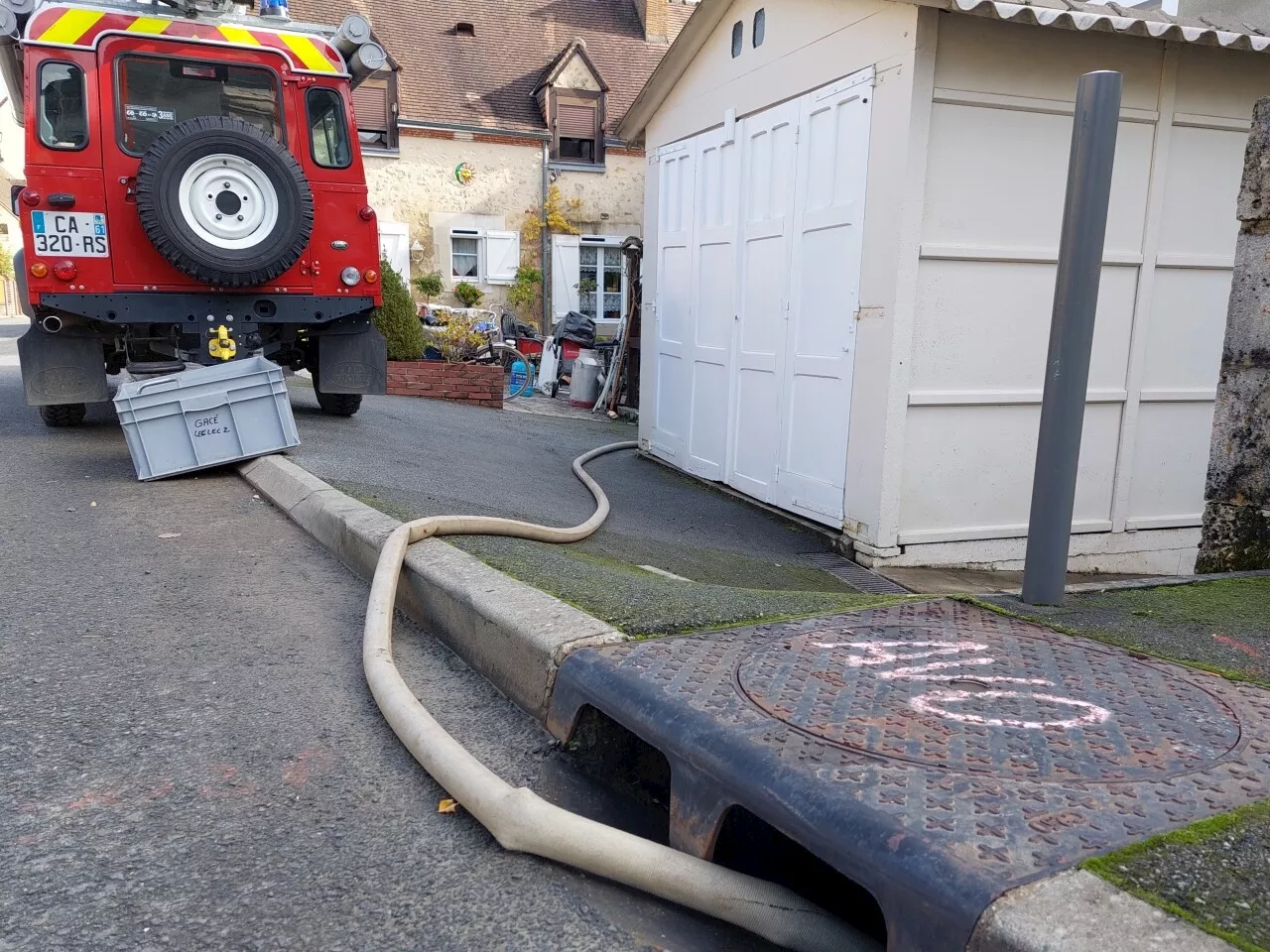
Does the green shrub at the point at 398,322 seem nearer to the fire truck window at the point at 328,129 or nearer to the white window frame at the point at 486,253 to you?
the fire truck window at the point at 328,129

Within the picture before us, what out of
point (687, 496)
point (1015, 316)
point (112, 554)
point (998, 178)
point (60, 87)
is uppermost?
point (60, 87)

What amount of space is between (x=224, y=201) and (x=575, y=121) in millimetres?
17061

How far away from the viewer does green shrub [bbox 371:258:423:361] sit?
1200cm

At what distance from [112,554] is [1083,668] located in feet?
12.4

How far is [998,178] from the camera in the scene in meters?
6.07

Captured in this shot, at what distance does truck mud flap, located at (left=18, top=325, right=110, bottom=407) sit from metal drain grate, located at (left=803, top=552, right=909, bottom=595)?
16.2 feet

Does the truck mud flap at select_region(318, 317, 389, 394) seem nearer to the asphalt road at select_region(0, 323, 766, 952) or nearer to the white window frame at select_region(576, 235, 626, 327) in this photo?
the asphalt road at select_region(0, 323, 766, 952)

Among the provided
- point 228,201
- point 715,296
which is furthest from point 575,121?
point 228,201

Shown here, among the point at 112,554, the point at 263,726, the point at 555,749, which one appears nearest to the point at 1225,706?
the point at 555,749

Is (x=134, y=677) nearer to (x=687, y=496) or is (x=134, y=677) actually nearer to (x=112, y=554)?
(x=112, y=554)

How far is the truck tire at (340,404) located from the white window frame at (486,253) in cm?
1339

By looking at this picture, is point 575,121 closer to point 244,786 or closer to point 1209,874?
point 244,786

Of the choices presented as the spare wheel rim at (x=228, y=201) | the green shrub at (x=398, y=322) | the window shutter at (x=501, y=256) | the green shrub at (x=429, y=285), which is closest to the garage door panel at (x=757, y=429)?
the spare wheel rim at (x=228, y=201)

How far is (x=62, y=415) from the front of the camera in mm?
7156
